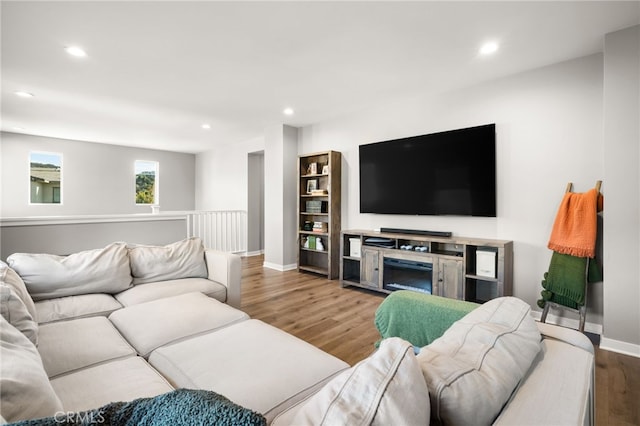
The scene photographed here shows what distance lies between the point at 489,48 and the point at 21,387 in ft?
10.9

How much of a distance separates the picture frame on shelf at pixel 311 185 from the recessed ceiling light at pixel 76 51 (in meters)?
3.01

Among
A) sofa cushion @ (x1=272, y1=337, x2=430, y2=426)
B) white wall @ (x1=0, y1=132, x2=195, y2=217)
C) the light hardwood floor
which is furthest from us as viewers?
white wall @ (x1=0, y1=132, x2=195, y2=217)

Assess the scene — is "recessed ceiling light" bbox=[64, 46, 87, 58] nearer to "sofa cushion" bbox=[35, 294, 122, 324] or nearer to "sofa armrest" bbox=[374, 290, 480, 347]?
"sofa cushion" bbox=[35, 294, 122, 324]

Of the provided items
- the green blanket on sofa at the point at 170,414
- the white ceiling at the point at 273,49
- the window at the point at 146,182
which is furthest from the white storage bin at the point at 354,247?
the window at the point at 146,182

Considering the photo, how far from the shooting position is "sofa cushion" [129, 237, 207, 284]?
2.48 m

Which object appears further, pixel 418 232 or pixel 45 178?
pixel 45 178

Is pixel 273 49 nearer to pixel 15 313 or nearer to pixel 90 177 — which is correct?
pixel 15 313

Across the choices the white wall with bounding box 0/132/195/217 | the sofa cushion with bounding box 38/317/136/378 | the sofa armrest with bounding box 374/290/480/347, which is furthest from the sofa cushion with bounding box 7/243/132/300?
the white wall with bounding box 0/132/195/217

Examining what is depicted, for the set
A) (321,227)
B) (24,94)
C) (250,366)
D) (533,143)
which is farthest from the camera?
(321,227)

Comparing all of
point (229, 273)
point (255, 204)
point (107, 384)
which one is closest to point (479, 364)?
point (107, 384)

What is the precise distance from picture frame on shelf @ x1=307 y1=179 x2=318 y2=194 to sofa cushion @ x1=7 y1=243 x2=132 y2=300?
2802 mm

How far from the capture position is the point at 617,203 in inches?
90.9

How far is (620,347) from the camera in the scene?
2.31 meters

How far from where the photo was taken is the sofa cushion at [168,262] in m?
2.48
